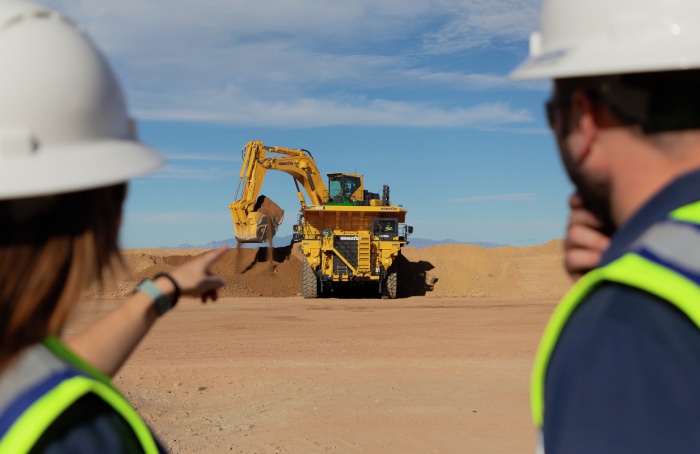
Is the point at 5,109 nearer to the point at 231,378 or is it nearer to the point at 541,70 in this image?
the point at 541,70

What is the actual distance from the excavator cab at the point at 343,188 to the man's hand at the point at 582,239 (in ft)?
79.4

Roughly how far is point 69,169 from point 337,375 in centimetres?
936

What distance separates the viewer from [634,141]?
1263 millimetres

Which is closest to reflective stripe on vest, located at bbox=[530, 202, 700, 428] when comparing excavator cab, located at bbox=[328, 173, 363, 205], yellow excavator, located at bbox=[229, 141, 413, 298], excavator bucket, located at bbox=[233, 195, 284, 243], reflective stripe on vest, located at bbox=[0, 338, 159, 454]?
reflective stripe on vest, located at bbox=[0, 338, 159, 454]

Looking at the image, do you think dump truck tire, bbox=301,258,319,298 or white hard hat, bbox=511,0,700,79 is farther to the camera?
dump truck tire, bbox=301,258,319,298

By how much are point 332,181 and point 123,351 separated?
80.6 feet

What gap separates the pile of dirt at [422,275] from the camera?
2728 centimetres

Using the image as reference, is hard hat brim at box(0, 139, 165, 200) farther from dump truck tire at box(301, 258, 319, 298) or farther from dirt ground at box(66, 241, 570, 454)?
dump truck tire at box(301, 258, 319, 298)

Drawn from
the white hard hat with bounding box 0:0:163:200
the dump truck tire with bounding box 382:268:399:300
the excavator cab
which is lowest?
the dump truck tire with bounding box 382:268:399:300

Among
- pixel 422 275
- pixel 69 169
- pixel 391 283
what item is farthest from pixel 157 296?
pixel 422 275

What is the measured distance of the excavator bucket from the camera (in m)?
26.3

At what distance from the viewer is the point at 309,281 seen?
24297 mm

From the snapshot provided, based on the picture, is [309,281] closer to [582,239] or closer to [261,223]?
[261,223]

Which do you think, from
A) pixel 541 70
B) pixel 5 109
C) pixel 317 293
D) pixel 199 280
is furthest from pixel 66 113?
pixel 317 293
